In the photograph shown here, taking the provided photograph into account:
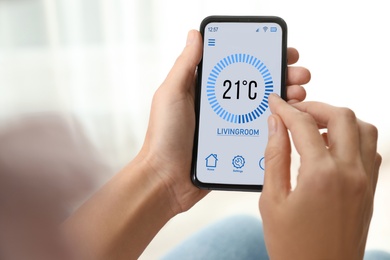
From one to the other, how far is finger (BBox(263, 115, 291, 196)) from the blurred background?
1.08m

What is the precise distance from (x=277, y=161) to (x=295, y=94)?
264mm

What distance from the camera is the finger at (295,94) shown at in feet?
2.80

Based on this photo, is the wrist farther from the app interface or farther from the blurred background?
the blurred background

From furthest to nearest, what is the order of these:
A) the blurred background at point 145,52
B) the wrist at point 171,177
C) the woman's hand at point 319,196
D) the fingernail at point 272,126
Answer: the blurred background at point 145,52 → the wrist at point 171,177 → the fingernail at point 272,126 → the woman's hand at point 319,196

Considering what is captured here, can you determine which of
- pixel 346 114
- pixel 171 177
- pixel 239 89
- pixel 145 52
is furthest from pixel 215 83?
pixel 145 52

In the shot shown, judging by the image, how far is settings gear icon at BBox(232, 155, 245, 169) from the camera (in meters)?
0.86

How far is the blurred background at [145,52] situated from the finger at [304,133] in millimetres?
1087

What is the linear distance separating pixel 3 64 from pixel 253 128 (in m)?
1.40

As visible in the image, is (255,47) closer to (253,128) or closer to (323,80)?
(253,128)

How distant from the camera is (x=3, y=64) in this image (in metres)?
2.03

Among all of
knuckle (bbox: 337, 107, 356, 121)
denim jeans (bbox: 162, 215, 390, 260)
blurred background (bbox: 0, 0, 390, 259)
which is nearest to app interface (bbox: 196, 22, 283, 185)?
denim jeans (bbox: 162, 215, 390, 260)

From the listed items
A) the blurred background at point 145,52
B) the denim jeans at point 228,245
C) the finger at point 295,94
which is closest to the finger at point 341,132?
the finger at point 295,94

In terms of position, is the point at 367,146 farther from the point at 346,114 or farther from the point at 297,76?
the point at 297,76

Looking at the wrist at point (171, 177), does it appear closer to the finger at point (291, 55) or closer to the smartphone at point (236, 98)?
the smartphone at point (236, 98)
